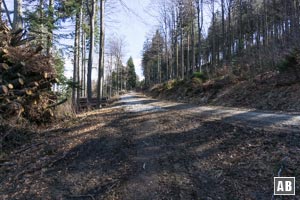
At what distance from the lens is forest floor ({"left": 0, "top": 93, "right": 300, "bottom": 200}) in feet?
11.7

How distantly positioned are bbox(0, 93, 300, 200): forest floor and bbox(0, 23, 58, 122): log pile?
1.73 m

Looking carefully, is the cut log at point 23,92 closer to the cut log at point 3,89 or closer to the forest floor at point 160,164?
the cut log at point 3,89

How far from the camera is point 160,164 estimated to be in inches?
175

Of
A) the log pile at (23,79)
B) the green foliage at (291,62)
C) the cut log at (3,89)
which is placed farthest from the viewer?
the green foliage at (291,62)

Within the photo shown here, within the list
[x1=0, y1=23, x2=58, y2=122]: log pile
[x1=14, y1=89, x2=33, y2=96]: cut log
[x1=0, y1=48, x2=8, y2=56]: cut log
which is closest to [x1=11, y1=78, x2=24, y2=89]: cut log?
[x1=0, y1=23, x2=58, y2=122]: log pile

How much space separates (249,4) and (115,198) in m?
38.3

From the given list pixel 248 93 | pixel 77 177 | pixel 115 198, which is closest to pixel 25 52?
pixel 77 177

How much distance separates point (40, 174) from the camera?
4539 millimetres

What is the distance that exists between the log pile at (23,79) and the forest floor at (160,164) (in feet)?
5.67

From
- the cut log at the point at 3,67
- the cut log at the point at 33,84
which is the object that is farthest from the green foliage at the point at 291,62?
the cut log at the point at 3,67

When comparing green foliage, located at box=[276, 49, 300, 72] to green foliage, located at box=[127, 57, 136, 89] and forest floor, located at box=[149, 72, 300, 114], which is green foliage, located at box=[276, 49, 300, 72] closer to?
forest floor, located at box=[149, 72, 300, 114]

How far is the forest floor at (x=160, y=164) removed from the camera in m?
3.56

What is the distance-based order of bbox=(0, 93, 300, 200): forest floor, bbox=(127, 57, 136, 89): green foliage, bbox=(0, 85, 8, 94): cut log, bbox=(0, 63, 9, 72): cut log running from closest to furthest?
1. bbox=(0, 93, 300, 200): forest floor
2. bbox=(0, 85, 8, 94): cut log
3. bbox=(0, 63, 9, 72): cut log
4. bbox=(127, 57, 136, 89): green foliage

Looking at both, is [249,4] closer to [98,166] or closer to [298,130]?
[298,130]
